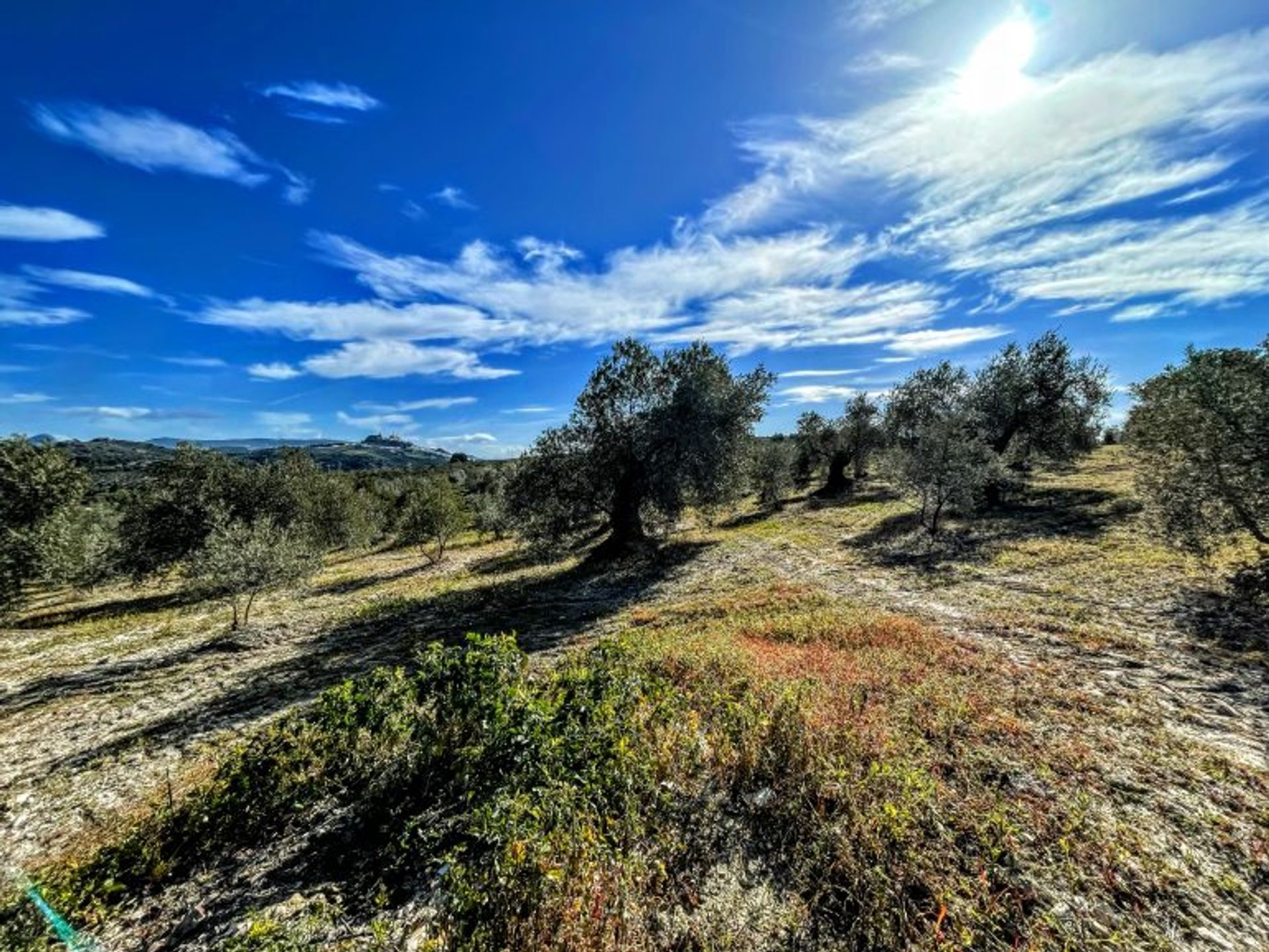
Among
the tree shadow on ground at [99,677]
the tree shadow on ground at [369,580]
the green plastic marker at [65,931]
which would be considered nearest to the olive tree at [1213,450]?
the green plastic marker at [65,931]

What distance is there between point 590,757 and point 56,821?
36.2ft

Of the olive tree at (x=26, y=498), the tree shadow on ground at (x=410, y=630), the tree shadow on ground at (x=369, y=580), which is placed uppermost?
the olive tree at (x=26, y=498)

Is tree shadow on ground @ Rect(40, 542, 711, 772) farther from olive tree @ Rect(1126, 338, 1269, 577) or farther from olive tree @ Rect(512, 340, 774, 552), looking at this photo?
olive tree @ Rect(1126, 338, 1269, 577)

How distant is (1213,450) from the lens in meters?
18.7

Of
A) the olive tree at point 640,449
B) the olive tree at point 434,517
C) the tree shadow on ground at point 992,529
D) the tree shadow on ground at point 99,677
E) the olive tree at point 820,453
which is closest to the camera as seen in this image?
the tree shadow on ground at point 99,677

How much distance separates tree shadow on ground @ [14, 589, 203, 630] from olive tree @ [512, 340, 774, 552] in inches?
873

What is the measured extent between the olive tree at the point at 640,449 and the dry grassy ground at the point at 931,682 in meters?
4.42

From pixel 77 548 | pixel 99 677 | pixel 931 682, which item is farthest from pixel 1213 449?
pixel 77 548

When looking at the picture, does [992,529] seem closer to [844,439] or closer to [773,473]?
[773,473]

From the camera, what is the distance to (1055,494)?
140 ft

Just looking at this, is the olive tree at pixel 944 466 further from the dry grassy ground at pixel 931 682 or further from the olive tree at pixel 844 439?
the olive tree at pixel 844 439

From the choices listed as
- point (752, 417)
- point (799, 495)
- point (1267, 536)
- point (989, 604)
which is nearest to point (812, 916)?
point (989, 604)

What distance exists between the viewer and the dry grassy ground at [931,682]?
670 centimetres

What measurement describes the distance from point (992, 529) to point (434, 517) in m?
43.3
